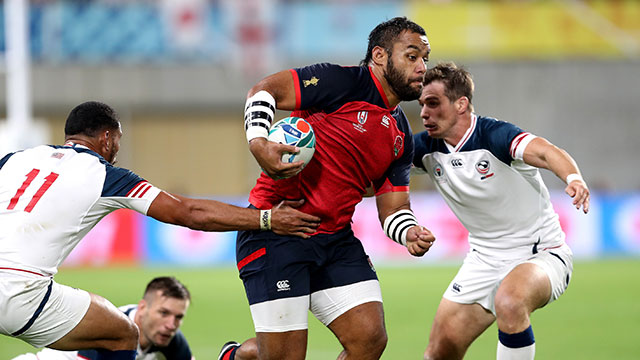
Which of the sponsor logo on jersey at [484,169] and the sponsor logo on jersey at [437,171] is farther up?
the sponsor logo on jersey at [484,169]

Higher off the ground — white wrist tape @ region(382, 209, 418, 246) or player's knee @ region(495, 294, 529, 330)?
white wrist tape @ region(382, 209, 418, 246)

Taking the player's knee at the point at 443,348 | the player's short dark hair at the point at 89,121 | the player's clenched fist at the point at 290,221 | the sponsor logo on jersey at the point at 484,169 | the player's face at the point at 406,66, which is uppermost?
the player's face at the point at 406,66

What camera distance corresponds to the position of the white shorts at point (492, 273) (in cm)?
596

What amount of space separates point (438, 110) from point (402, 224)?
1104mm

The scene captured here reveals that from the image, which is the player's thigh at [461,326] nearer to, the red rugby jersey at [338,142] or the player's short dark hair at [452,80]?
the red rugby jersey at [338,142]

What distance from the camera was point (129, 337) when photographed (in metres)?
5.27

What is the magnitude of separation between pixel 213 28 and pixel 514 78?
912 centimetres

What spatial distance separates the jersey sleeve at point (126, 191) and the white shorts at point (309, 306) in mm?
1001

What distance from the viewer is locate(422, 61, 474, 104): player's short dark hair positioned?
632 cm

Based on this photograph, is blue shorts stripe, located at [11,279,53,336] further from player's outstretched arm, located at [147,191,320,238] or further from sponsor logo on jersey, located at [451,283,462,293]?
sponsor logo on jersey, located at [451,283,462,293]

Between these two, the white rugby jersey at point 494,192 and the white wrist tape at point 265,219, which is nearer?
the white wrist tape at point 265,219

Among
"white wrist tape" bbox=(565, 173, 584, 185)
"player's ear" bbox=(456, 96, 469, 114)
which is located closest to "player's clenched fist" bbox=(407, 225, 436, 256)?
"white wrist tape" bbox=(565, 173, 584, 185)

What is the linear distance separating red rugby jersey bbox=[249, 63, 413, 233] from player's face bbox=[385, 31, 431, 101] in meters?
0.13

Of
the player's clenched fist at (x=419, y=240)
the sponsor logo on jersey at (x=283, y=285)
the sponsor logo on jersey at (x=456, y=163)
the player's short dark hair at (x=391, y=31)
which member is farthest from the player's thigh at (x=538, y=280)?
the player's short dark hair at (x=391, y=31)
